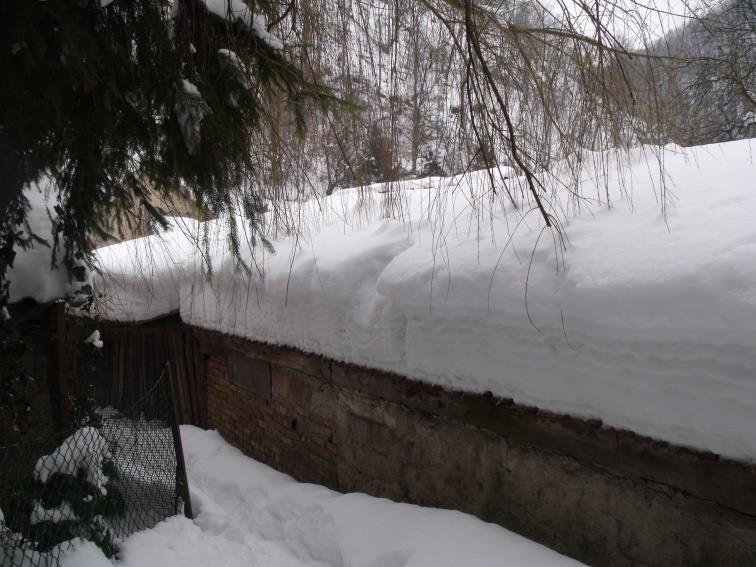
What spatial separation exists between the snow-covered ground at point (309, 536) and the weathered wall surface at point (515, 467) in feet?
0.53

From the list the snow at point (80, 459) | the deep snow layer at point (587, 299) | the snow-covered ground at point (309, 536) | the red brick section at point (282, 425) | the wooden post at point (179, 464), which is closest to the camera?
the deep snow layer at point (587, 299)

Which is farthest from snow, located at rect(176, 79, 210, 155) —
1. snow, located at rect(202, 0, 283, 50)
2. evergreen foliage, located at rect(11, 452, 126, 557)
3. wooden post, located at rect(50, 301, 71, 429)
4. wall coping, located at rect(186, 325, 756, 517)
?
wooden post, located at rect(50, 301, 71, 429)

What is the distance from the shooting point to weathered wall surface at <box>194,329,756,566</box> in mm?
2414

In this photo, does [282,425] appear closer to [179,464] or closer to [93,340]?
[179,464]

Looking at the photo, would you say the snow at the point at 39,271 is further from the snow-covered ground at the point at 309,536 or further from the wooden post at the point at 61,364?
the snow-covered ground at the point at 309,536

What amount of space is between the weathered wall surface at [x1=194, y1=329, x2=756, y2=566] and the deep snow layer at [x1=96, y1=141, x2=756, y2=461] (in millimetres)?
131

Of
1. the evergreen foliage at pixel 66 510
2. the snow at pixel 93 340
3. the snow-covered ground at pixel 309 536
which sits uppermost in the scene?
the snow at pixel 93 340

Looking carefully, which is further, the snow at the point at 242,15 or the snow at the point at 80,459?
the snow at the point at 80,459

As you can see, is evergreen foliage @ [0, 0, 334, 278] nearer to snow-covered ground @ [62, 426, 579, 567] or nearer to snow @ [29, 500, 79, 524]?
snow @ [29, 500, 79, 524]

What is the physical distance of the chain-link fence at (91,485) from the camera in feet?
10.4

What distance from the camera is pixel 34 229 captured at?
483 centimetres

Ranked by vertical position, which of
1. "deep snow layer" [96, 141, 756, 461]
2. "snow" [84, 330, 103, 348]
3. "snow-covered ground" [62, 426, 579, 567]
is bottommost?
"snow-covered ground" [62, 426, 579, 567]

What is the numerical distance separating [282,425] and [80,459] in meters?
2.31

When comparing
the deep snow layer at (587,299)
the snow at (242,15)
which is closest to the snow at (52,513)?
the deep snow layer at (587,299)
